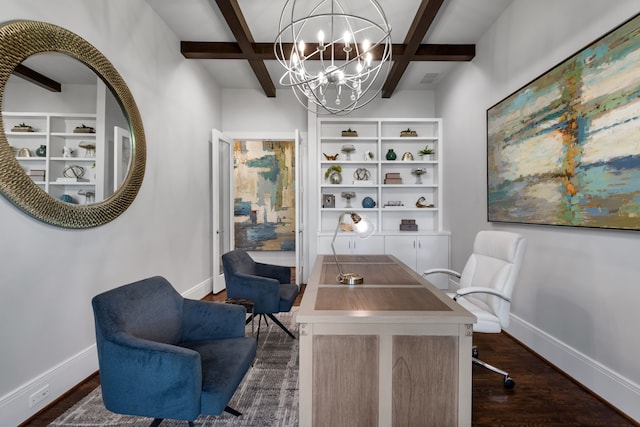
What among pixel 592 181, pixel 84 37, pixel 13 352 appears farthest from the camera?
pixel 84 37

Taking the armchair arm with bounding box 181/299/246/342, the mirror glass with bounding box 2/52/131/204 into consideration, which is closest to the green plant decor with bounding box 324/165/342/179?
the mirror glass with bounding box 2/52/131/204

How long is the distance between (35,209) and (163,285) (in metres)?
0.83

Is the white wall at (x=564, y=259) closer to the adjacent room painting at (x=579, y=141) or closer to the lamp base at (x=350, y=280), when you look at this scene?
the adjacent room painting at (x=579, y=141)

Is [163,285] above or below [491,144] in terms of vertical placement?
below

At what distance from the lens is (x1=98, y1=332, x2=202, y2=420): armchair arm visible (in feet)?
4.49

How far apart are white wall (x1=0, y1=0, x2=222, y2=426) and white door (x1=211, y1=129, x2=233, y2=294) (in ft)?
0.50

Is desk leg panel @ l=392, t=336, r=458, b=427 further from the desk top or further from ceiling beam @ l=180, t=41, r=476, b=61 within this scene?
ceiling beam @ l=180, t=41, r=476, b=61

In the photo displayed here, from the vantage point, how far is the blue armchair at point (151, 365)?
1.37 m

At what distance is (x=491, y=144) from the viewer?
11.1 feet

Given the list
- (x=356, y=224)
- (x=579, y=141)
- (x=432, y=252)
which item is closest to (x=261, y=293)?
(x=356, y=224)

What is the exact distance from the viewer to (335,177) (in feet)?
16.3

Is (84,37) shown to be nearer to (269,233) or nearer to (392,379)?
(392,379)

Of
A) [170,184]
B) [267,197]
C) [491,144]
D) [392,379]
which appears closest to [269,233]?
[267,197]

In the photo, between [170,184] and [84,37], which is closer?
[84,37]
